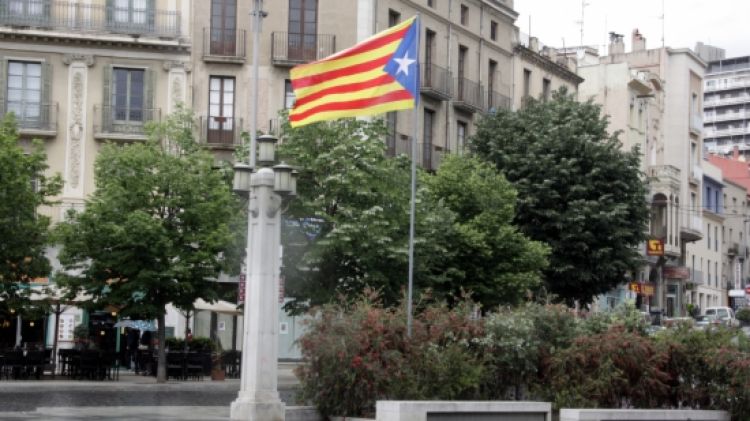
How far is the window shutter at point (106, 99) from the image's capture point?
151 feet

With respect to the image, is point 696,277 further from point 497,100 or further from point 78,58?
point 78,58

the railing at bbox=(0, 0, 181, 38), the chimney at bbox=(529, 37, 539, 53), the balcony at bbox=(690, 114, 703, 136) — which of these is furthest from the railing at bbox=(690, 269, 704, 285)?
the railing at bbox=(0, 0, 181, 38)

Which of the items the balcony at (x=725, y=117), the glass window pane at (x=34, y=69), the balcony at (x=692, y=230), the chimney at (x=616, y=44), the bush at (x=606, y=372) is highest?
the balcony at (x=725, y=117)

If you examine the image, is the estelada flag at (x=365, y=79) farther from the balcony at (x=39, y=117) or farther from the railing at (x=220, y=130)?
the balcony at (x=39, y=117)

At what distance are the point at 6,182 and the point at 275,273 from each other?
55.7 feet

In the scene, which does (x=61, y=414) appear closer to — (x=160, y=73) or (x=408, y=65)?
(x=408, y=65)

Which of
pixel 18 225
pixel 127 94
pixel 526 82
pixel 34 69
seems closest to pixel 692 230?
pixel 526 82

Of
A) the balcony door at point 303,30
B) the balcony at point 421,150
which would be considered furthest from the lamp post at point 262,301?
the balcony at point 421,150

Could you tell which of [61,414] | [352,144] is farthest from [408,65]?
[352,144]

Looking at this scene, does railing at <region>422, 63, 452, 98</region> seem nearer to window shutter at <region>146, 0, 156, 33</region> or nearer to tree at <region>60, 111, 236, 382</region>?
window shutter at <region>146, 0, 156, 33</region>

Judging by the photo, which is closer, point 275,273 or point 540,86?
point 275,273

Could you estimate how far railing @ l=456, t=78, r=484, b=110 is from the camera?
181 feet

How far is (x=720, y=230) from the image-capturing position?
90625 mm

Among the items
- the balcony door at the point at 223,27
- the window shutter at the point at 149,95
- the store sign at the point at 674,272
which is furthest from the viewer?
the store sign at the point at 674,272
